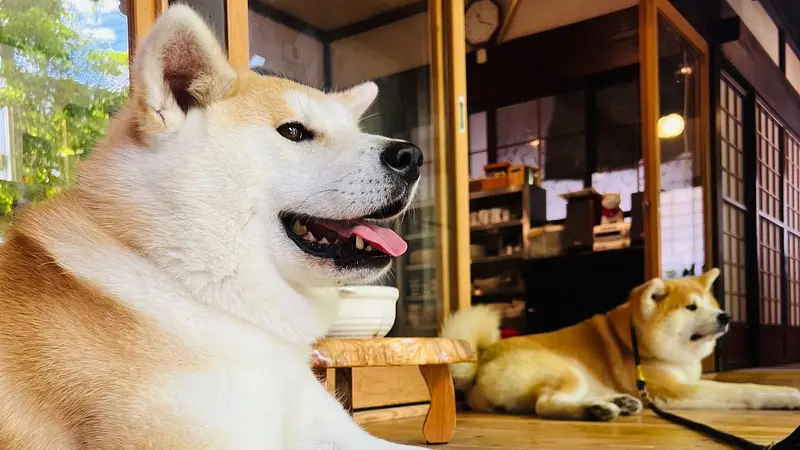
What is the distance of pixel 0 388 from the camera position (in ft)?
2.14

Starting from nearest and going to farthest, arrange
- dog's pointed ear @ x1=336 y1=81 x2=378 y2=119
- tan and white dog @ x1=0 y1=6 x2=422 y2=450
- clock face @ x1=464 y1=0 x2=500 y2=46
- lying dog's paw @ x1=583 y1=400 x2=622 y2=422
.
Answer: tan and white dog @ x1=0 y1=6 x2=422 y2=450
dog's pointed ear @ x1=336 y1=81 x2=378 y2=119
lying dog's paw @ x1=583 y1=400 x2=622 y2=422
clock face @ x1=464 y1=0 x2=500 y2=46

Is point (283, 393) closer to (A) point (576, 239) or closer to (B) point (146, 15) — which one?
(B) point (146, 15)

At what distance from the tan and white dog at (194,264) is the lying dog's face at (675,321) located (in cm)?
187

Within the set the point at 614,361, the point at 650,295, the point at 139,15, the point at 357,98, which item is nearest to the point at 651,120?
the point at 650,295

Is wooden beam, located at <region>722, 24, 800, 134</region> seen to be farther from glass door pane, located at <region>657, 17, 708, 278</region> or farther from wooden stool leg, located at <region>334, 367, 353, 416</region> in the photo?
wooden stool leg, located at <region>334, 367, 353, 416</region>

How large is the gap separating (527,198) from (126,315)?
449cm

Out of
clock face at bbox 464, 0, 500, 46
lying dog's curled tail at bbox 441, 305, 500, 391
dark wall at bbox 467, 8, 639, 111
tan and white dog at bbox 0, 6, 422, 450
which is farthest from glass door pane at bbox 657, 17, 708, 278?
tan and white dog at bbox 0, 6, 422, 450

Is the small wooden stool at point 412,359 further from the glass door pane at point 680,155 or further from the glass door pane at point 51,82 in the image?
the glass door pane at point 680,155

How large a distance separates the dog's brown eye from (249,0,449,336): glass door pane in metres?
1.20

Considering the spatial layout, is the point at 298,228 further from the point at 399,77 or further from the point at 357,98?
the point at 399,77

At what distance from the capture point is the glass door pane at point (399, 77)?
2.18 meters

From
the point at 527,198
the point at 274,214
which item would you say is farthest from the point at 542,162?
the point at 274,214

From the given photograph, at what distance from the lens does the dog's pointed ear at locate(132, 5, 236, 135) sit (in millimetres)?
744

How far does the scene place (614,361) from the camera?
2496 millimetres
